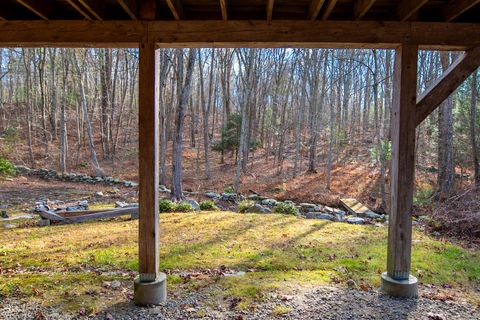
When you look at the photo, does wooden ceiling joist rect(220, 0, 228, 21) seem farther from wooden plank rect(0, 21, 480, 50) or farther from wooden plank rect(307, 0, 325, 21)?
wooden plank rect(307, 0, 325, 21)

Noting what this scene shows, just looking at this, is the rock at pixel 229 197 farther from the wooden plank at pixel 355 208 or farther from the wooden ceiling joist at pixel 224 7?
the wooden ceiling joist at pixel 224 7

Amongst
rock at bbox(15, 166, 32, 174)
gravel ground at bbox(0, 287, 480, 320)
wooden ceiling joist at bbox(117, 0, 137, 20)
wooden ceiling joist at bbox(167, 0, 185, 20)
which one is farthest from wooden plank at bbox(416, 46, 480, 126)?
rock at bbox(15, 166, 32, 174)

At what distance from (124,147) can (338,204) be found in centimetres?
1564

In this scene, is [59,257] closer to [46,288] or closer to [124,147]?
[46,288]

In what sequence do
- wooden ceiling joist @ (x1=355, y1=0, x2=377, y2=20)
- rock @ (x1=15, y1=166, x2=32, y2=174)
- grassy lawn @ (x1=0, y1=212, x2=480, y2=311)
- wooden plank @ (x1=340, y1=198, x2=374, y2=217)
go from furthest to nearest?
rock @ (x1=15, y1=166, x2=32, y2=174)
wooden plank @ (x1=340, y1=198, x2=374, y2=217)
grassy lawn @ (x1=0, y1=212, x2=480, y2=311)
wooden ceiling joist @ (x1=355, y1=0, x2=377, y2=20)

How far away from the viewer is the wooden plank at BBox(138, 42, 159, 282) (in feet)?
11.9

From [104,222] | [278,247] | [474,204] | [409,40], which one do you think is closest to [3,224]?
[104,222]

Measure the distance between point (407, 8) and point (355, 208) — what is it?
8.36 m

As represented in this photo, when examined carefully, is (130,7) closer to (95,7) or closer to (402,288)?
(95,7)

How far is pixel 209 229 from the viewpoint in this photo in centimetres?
703

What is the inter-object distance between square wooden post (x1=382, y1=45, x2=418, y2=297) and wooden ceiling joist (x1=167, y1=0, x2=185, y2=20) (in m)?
2.48

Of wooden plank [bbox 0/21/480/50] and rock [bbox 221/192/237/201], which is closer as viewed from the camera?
wooden plank [bbox 0/21/480/50]

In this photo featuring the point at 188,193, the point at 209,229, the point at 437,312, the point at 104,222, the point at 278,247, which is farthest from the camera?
the point at 188,193

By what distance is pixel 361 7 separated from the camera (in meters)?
3.48
